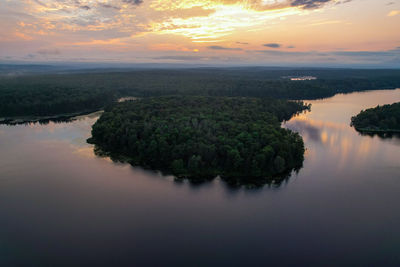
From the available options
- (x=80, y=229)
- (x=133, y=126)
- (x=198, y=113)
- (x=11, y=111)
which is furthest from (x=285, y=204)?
(x=11, y=111)

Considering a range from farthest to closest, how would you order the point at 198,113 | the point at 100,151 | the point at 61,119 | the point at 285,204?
1. the point at 61,119
2. the point at 198,113
3. the point at 100,151
4. the point at 285,204

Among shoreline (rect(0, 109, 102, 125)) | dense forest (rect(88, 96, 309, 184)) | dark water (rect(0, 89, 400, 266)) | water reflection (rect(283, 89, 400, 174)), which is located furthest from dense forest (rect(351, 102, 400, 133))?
shoreline (rect(0, 109, 102, 125))

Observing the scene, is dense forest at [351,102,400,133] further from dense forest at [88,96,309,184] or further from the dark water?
dense forest at [88,96,309,184]

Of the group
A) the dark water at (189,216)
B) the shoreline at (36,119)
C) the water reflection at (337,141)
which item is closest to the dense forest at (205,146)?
the dark water at (189,216)

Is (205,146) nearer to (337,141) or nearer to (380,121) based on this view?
(337,141)

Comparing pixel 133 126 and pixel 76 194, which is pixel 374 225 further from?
pixel 133 126

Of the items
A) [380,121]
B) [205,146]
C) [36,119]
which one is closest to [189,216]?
[205,146]

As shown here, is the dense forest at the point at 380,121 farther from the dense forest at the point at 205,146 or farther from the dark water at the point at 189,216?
the dense forest at the point at 205,146
